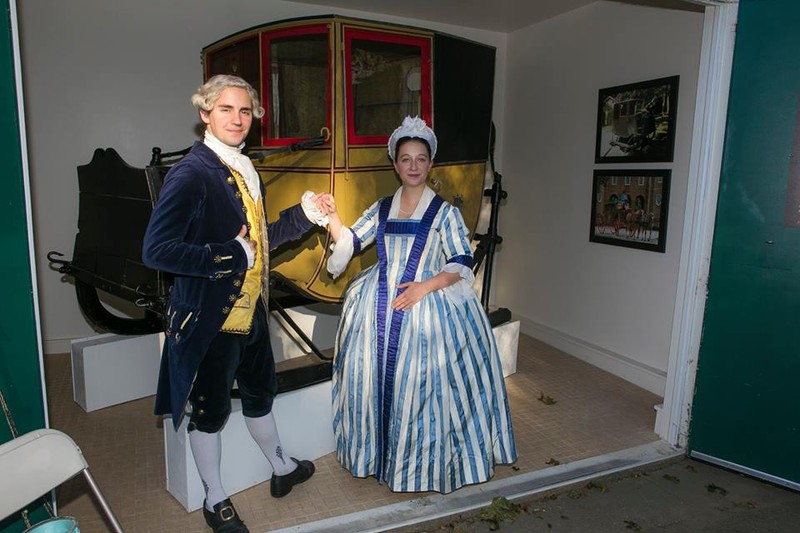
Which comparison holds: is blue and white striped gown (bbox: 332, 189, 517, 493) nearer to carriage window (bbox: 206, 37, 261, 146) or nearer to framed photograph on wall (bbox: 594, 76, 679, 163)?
carriage window (bbox: 206, 37, 261, 146)

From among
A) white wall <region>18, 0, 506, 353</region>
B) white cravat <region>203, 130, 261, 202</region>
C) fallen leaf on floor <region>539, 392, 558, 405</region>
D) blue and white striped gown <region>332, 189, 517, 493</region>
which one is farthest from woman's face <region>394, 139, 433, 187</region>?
white wall <region>18, 0, 506, 353</region>

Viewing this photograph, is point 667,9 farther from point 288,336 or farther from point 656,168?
point 288,336

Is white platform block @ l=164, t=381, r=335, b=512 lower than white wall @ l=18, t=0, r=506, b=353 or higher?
lower

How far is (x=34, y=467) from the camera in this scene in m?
1.51

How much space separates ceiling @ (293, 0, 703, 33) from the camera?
4133 millimetres

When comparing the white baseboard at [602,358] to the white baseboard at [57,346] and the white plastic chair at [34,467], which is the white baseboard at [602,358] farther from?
the white baseboard at [57,346]

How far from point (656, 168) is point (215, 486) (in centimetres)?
308

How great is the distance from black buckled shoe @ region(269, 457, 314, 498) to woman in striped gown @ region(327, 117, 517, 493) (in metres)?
0.22

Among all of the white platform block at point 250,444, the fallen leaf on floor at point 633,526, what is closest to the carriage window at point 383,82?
the white platform block at point 250,444

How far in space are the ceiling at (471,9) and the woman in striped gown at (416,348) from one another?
2.17 metres

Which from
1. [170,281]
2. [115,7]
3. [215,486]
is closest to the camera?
[215,486]

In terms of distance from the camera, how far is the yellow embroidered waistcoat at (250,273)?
2.12m

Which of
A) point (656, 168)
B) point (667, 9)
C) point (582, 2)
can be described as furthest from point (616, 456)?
point (582, 2)

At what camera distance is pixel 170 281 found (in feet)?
8.62
